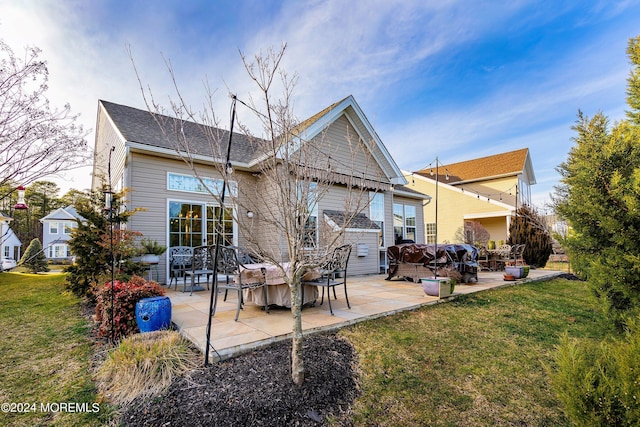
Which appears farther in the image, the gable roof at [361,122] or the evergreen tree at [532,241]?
the evergreen tree at [532,241]

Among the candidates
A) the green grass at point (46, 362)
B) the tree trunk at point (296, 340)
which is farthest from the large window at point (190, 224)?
the tree trunk at point (296, 340)

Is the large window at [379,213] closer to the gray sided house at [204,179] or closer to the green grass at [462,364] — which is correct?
the gray sided house at [204,179]

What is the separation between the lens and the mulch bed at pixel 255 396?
90.4 inches

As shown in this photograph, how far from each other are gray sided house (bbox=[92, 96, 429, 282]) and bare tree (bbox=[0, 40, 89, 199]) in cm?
187

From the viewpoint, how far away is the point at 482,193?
69.5 ft

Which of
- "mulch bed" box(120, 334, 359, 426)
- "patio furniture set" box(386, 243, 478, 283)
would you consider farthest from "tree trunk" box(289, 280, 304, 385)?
"patio furniture set" box(386, 243, 478, 283)

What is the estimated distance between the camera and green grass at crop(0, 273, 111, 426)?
95.0 inches

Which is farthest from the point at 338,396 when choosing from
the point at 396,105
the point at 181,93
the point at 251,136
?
the point at 396,105

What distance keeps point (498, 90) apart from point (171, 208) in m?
12.6

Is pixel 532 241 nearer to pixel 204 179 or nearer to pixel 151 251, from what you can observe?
pixel 204 179

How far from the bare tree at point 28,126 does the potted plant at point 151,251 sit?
10.3ft

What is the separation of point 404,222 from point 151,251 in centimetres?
993

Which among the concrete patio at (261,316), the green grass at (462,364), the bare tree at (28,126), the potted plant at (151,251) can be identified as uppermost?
the bare tree at (28,126)

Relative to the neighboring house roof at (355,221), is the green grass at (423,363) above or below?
below
